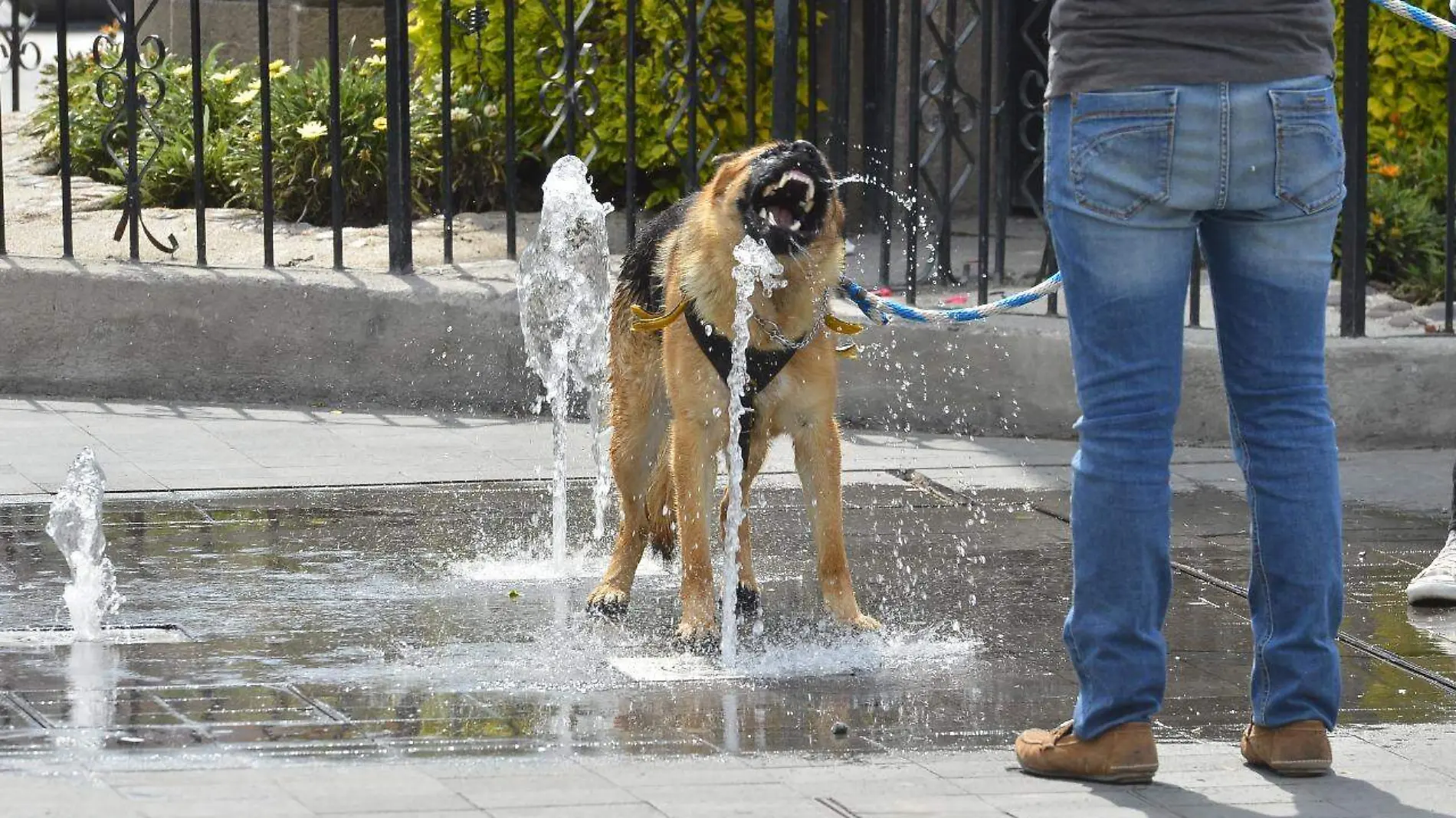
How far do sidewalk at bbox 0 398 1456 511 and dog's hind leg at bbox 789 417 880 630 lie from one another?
197cm

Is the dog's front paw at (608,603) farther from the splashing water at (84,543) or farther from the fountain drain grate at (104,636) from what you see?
the splashing water at (84,543)

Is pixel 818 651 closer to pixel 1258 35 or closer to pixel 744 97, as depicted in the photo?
pixel 1258 35

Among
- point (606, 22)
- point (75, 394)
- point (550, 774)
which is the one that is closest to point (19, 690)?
point (550, 774)

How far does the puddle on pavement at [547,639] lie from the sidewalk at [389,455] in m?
0.25

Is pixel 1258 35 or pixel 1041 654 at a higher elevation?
pixel 1258 35

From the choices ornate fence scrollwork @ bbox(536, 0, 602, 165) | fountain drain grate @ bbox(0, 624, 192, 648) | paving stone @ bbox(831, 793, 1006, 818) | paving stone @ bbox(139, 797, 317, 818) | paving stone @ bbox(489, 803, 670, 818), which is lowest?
fountain drain grate @ bbox(0, 624, 192, 648)

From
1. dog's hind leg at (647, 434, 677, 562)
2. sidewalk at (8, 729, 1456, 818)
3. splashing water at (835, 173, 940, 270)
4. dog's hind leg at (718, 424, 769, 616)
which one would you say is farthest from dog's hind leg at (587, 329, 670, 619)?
splashing water at (835, 173, 940, 270)

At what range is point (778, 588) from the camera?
5949 millimetres

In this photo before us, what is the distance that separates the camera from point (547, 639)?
5.33 m

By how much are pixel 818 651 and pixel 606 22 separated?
503 centimetres

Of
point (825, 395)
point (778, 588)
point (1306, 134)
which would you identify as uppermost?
point (1306, 134)

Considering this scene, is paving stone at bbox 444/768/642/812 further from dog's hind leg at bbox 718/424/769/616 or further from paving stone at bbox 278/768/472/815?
dog's hind leg at bbox 718/424/769/616

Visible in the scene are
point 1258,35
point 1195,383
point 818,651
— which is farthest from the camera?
point 1195,383

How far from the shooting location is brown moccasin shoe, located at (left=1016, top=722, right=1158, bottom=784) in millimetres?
4129
